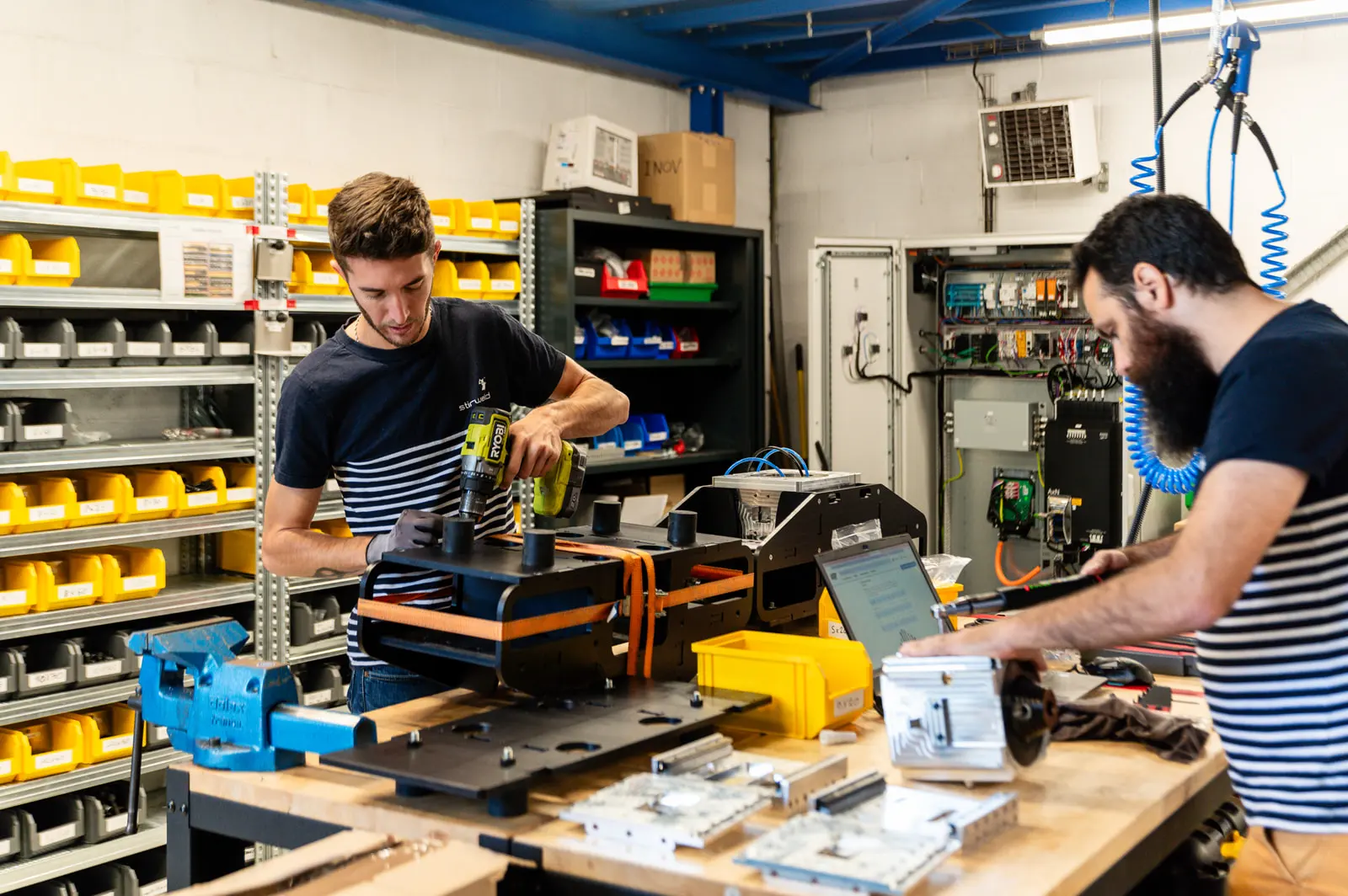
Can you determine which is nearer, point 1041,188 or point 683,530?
point 683,530

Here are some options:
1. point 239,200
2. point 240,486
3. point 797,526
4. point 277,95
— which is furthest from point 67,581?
point 797,526

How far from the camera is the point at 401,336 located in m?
2.39

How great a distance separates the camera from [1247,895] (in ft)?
5.84

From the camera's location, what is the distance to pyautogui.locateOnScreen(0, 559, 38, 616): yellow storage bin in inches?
136

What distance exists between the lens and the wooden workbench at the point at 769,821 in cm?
154

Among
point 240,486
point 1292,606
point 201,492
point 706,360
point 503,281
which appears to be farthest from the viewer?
point 706,360

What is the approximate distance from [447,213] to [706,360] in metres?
1.62

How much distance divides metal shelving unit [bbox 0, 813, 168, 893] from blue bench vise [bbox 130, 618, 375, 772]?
1678mm

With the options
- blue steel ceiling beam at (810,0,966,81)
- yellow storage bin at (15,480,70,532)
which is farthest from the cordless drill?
blue steel ceiling beam at (810,0,966,81)

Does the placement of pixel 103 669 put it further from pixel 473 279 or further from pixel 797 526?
pixel 797 526

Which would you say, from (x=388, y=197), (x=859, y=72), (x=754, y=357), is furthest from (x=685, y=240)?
(x=388, y=197)

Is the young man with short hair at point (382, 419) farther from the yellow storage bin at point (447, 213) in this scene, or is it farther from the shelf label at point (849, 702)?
the yellow storage bin at point (447, 213)

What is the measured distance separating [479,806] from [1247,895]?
3.46 ft

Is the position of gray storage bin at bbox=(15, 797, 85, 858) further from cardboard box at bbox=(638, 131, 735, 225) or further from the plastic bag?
cardboard box at bbox=(638, 131, 735, 225)
